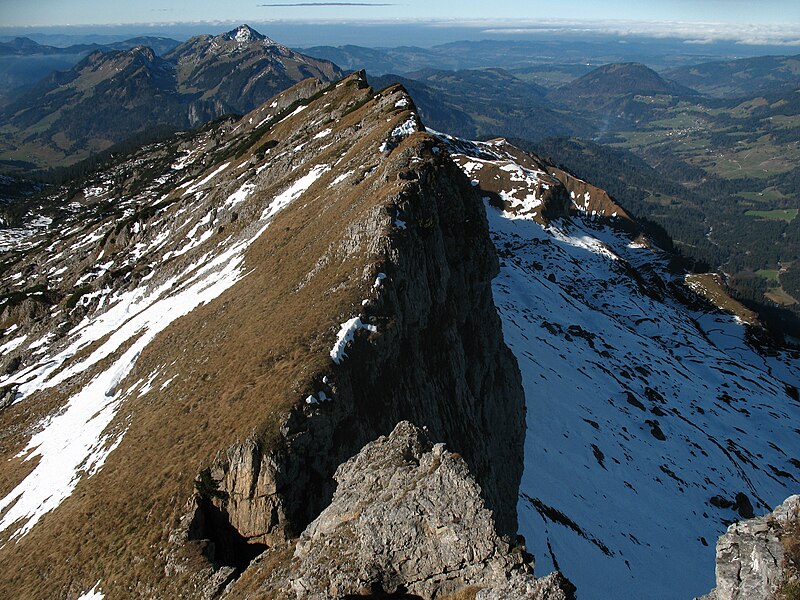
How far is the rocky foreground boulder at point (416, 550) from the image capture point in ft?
47.0

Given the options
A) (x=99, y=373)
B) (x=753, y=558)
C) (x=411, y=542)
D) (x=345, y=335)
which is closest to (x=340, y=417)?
(x=345, y=335)

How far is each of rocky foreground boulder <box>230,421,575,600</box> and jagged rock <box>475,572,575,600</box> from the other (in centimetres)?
3

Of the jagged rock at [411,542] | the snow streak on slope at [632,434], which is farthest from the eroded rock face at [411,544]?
the snow streak on slope at [632,434]

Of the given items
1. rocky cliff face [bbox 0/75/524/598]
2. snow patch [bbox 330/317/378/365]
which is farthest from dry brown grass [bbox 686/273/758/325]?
snow patch [bbox 330/317/378/365]

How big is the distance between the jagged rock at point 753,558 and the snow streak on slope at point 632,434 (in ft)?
109

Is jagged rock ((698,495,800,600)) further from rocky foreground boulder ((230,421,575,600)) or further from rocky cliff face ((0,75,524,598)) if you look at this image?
rocky cliff face ((0,75,524,598))

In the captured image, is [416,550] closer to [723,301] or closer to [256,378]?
[256,378]

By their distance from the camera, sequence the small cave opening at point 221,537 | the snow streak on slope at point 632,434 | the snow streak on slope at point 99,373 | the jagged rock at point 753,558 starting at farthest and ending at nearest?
the snow streak on slope at point 632,434 < the snow streak on slope at point 99,373 < the small cave opening at point 221,537 < the jagged rock at point 753,558

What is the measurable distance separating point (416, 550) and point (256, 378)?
563 inches

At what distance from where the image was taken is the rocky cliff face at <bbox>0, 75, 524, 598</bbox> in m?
21.6

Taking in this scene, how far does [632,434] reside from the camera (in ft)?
251

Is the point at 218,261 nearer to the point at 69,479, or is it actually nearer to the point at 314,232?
the point at 314,232

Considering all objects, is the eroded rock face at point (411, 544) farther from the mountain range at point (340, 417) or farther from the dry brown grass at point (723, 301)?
the dry brown grass at point (723, 301)

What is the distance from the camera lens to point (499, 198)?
19638 cm
